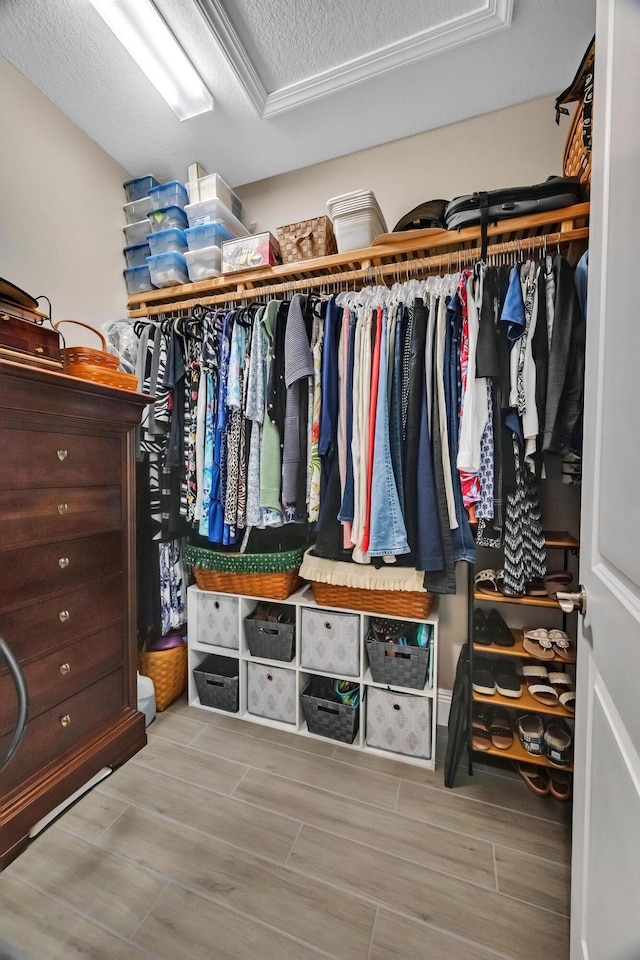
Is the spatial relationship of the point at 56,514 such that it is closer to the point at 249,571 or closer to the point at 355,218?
the point at 249,571

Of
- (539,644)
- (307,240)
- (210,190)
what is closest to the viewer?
(539,644)

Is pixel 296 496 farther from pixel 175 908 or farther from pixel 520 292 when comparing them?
pixel 175 908

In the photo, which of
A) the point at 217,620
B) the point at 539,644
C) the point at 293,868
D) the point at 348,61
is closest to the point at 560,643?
the point at 539,644

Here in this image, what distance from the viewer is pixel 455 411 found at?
1.36 m

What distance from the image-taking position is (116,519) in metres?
1.33

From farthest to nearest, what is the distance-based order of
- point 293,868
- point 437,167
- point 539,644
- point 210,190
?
point 210,190 → point 437,167 → point 539,644 → point 293,868

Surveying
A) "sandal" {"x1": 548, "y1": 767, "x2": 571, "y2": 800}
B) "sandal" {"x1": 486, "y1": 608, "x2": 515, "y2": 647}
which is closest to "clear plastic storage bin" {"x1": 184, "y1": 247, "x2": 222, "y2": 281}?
"sandal" {"x1": 486, "y1": 608, "x2": 515, "y2": 647}

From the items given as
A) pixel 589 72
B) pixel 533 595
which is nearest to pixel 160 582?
pixel 533 595

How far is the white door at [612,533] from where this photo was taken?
0.52 meters

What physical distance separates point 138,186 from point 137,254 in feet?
1.15

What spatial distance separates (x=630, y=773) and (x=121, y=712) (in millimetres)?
1488

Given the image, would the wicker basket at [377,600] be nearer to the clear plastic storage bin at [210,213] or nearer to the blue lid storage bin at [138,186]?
the clear plastic storage bin at [210,213]

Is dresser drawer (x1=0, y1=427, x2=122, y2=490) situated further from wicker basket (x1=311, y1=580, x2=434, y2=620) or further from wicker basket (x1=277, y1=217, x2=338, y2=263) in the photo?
wicker basket (x1=277, y1=217, x2=338, y2=263)

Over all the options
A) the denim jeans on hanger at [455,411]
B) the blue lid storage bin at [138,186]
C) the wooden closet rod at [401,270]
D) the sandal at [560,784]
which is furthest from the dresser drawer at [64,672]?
the blue lid storage bin at [138,186]
